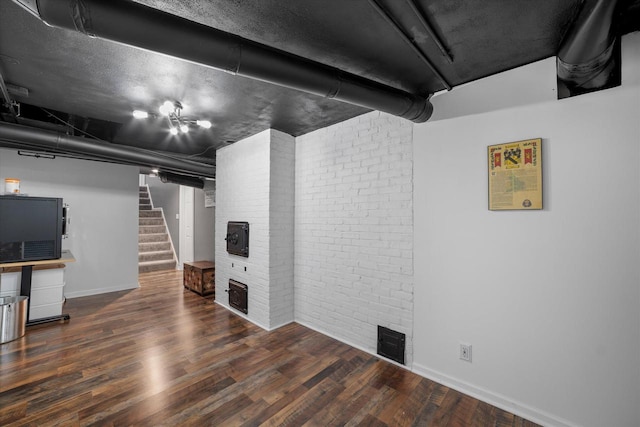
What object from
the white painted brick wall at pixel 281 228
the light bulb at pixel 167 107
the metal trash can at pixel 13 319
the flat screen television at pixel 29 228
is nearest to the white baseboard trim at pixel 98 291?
the flat screen television at pixel 29 228

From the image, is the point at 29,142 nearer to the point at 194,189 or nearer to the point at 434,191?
the point at 194,189

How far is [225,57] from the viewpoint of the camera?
155 centimetres

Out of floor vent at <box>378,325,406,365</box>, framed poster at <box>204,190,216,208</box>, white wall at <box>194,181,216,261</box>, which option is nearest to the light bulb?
floor vent at <box>378,325,406,365</box>

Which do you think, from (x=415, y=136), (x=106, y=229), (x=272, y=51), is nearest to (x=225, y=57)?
(x=272, y=51)

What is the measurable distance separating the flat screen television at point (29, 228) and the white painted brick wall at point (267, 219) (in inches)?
94.7

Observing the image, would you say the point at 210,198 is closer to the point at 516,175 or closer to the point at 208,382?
the point at 208,382

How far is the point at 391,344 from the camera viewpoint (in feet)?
8.84

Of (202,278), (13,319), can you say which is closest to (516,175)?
(202,278)

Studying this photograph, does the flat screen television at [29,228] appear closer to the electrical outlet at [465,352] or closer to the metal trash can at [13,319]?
the metal trash can at [13,319]

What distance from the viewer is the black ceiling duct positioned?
19.8 feet

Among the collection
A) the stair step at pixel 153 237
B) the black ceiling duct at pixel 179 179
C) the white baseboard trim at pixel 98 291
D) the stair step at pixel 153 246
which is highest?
the black ceiling duct at pixel 179 179

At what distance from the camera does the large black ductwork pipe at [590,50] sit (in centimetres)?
127

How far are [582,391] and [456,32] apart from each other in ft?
8.10

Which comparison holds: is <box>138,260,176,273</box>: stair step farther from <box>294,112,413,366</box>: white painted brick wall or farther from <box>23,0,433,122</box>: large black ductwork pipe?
<box>23,0,433,122</box>: large black ductwork pipe
